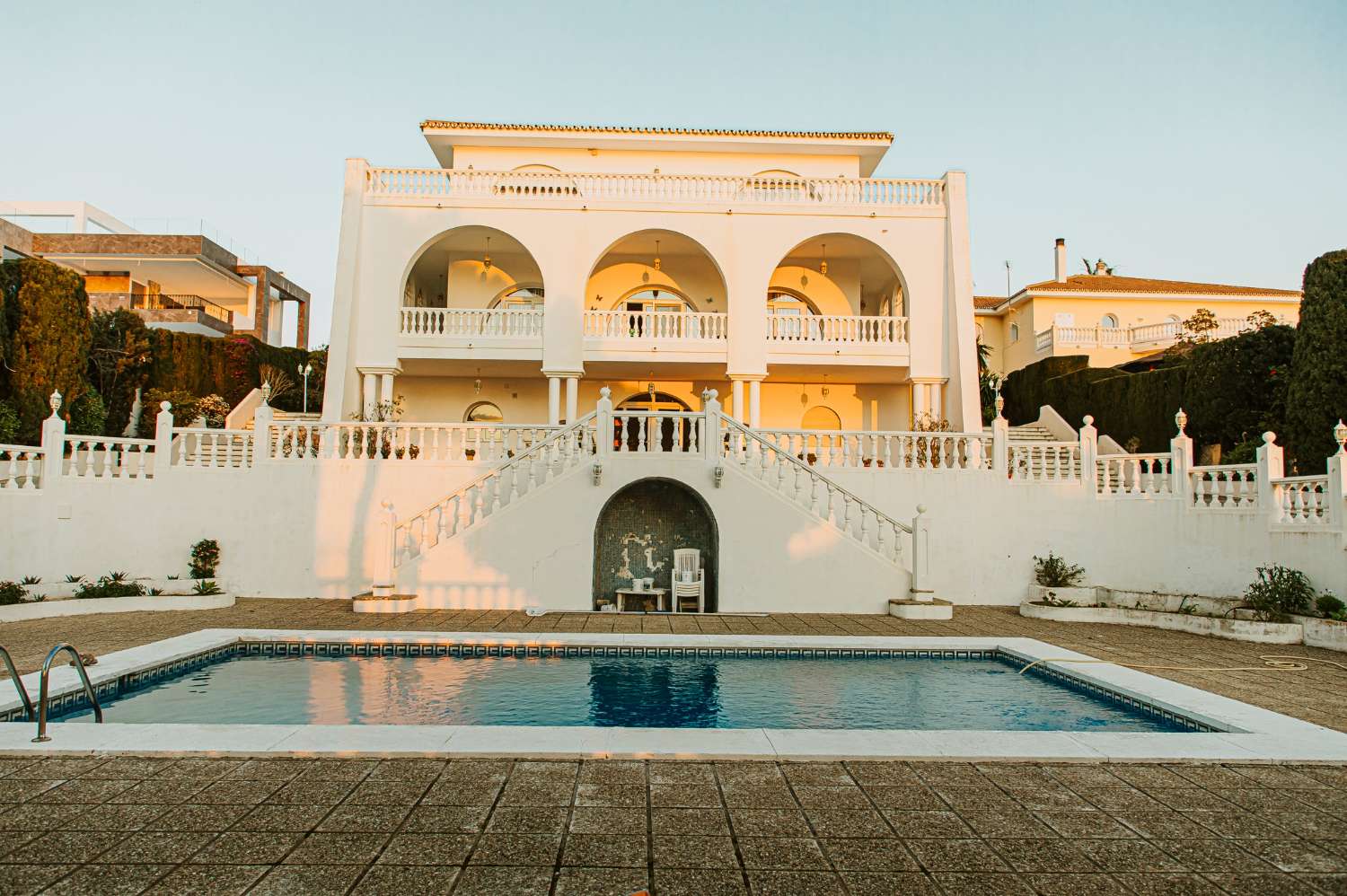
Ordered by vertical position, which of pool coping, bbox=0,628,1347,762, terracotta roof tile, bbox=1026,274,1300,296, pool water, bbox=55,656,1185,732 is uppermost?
terracotta roof tile, bbox=1026,274,1300,296

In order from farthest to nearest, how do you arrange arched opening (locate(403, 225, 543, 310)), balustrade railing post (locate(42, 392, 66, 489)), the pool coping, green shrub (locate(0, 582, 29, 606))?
1. arched opening (locate(403, 225, 543, 310))
2. balustrade railing post (locate(42, 392, 66, 489))
3. green shrub (locate(0, 582, 29, 606))
4. the pool coping

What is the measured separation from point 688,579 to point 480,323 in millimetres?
9528

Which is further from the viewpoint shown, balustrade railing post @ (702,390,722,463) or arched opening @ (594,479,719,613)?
arched opening @ (594,479,719,613)

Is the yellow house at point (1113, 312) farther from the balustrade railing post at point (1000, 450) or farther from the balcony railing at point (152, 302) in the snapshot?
the balcony railing at point (152, 302)

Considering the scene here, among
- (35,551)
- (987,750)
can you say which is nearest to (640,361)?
(35,551)

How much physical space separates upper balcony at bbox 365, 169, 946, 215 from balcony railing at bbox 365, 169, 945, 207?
0.02 m

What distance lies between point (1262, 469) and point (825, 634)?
7.35 meters

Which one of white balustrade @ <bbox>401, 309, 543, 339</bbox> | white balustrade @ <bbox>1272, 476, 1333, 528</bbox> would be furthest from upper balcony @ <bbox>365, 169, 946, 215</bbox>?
white balustrade @ <bbox>1272, 476, 1333, 528</bbox>

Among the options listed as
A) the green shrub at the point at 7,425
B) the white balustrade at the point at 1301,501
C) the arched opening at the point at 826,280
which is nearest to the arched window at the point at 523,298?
the arched opening at the point at 826,280

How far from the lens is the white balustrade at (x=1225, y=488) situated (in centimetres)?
1220

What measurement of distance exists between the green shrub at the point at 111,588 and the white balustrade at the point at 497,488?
4.22 meters

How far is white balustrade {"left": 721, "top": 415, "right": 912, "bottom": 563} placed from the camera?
13180 millimetres

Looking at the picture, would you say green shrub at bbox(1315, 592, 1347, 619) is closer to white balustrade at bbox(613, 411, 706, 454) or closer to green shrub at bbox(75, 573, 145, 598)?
white balustrade at bbox(613, 411, 706, 454)

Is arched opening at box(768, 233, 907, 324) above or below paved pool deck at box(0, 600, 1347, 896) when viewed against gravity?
above
